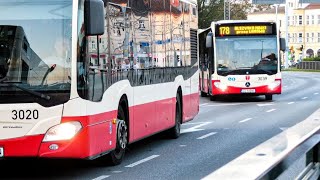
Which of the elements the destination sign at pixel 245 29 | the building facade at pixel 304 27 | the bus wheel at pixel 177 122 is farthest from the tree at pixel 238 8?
the building facade at pixel 304 27

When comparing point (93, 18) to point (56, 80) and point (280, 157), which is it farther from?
point (280, 157)

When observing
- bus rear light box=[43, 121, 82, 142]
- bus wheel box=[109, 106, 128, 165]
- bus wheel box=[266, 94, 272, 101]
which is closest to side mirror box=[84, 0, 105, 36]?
bus rear light box=[43, 121, 82, 142]

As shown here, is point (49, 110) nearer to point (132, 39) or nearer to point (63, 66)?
point (63, 66)

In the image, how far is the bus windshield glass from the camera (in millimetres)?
8289

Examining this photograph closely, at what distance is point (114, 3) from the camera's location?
967cm

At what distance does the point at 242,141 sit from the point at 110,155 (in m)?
4.17

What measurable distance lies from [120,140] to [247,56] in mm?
17066

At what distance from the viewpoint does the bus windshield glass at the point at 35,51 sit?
8289 mm

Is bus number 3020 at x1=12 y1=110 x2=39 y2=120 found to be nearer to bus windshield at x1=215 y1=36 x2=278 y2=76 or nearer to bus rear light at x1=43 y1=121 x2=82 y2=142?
bus rear light at x1=43 y1=121 x2=82 y2=142

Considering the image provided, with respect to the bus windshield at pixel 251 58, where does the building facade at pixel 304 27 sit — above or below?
above

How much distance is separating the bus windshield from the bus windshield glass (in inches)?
718

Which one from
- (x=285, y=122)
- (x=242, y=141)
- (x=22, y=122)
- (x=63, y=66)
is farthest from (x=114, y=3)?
(x=285, y=122)

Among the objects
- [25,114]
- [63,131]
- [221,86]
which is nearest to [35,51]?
[25,114]

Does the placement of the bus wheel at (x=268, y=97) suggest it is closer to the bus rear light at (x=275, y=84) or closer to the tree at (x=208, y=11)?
the bus rear light at (x=275, y=84)
